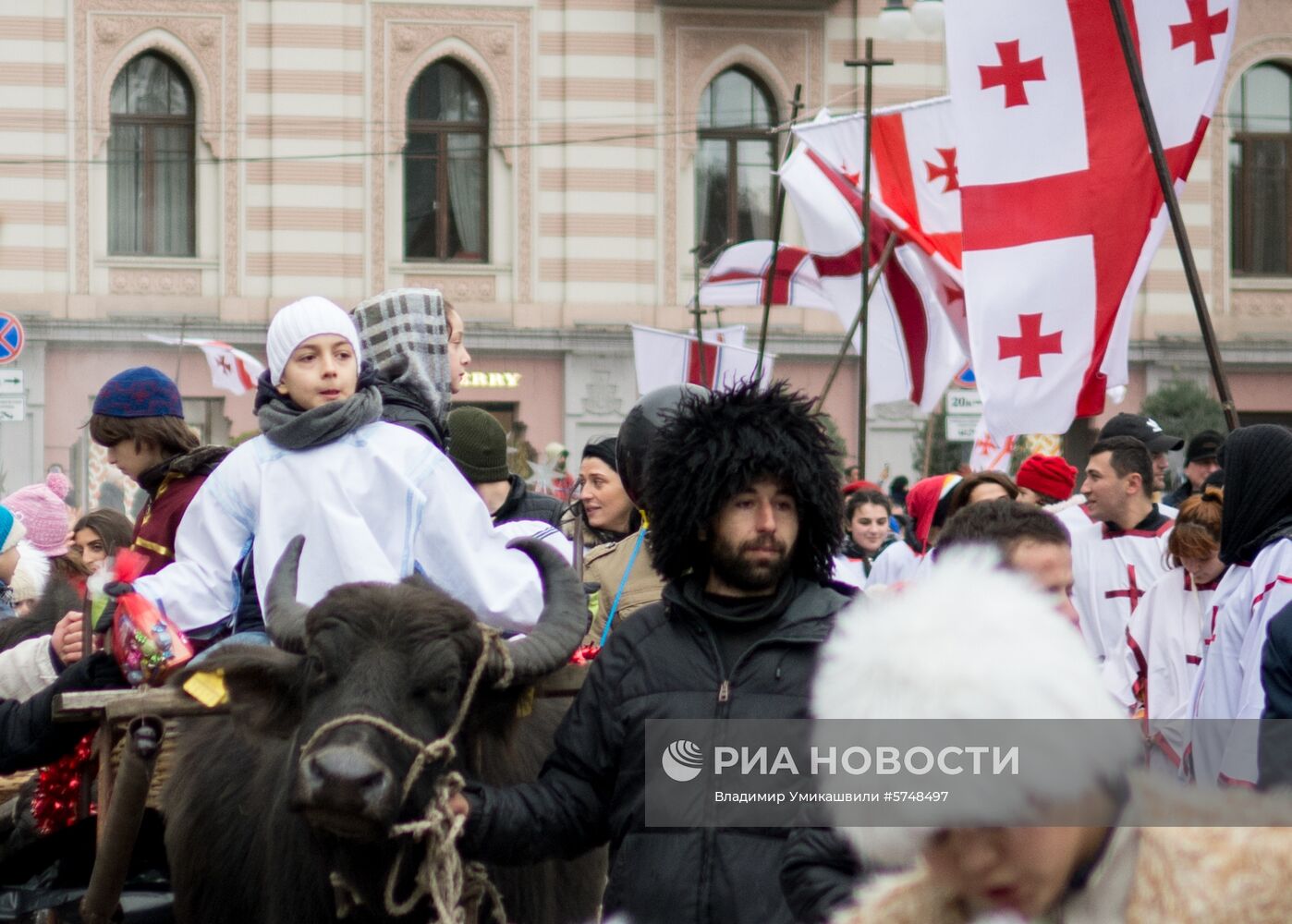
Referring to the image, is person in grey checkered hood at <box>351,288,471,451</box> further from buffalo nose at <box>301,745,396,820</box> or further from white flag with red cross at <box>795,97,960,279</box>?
white flag with red cross at <box>795,97,960,279</box>

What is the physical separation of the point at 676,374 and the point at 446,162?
11.6m

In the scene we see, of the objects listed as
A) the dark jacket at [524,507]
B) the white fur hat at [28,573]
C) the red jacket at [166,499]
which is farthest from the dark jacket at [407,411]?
the white fur hat at [28,573]

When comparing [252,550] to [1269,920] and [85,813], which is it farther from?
[1269,920]

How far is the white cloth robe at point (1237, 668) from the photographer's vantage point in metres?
5.46

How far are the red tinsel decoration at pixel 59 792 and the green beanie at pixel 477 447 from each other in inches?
82.5

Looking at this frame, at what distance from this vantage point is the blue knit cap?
6.26 m

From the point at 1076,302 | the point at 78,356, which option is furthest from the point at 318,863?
the point at 78,356

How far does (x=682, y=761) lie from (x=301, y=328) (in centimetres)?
192

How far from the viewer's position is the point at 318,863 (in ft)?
14.9

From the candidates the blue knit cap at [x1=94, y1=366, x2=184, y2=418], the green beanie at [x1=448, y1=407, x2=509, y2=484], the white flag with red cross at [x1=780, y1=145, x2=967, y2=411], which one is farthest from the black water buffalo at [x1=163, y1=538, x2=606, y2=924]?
the white flag with red cross at [x1=780, y1=145, x2=967, y2=411]

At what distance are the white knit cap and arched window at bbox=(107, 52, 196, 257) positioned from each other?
28.1 meters

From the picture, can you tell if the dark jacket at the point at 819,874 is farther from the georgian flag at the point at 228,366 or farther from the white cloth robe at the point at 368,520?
the georgian flag at the point at 228,366

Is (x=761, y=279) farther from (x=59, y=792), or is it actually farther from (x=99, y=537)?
(x=59, y=792)

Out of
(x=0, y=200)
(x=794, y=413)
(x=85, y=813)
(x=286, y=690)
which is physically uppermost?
(x=0, y=200)
